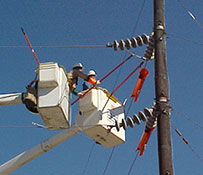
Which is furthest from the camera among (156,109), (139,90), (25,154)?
(25,154)

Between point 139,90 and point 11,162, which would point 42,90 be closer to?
point 139,90

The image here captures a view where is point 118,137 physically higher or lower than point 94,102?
lower

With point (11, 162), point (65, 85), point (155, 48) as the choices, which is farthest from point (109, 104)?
point (11, 162)

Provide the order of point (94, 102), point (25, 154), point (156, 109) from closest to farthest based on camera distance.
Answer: point (156, 109)
point (94, 102)
point (25, 154)

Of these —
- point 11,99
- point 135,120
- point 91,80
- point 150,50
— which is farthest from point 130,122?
point 11,99

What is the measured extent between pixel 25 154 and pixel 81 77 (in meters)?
2.70

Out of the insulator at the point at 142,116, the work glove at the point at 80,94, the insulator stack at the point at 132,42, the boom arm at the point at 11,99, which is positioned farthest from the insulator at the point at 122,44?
the boom arm at the point at 11,99

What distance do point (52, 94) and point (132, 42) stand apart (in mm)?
1615

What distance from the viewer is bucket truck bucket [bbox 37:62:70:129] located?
10.5 m

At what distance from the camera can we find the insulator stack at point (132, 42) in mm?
10297

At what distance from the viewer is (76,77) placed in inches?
464

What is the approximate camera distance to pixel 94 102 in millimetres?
11320

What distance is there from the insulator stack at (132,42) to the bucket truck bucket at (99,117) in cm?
122

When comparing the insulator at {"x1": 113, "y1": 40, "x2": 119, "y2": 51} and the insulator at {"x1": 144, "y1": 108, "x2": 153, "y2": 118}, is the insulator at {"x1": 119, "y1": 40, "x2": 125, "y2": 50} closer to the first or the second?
the insulator at {"x1": 113, "y1": 40, "x2": 119, "y2": 51}
